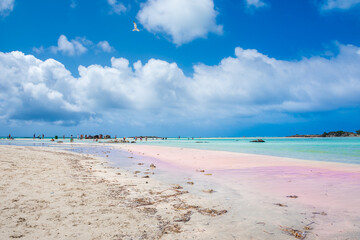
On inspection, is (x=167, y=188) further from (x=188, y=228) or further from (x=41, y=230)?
(x=41, y=230)

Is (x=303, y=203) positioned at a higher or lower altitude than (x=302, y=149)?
higher

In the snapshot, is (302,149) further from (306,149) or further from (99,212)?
(99,212)

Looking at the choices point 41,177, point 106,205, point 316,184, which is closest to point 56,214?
point 106,205

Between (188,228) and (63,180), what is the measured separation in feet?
20.8

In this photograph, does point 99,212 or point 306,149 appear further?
point 306,149

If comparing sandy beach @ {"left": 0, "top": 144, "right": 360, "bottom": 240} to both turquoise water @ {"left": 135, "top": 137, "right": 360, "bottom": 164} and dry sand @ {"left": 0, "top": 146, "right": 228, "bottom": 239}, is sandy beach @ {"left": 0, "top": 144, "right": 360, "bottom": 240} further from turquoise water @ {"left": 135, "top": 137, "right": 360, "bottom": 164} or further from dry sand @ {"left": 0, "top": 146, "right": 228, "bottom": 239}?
turquoise water @ {"left": 135, "top": 137, "right": 360, "bottom": 164}

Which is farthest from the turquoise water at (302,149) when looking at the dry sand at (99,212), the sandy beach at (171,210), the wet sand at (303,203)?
the dry sand at (99,212)

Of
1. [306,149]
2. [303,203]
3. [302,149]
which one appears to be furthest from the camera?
[302,149]

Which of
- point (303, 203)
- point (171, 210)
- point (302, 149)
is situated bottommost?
point (302, 149)

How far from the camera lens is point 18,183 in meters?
7.35

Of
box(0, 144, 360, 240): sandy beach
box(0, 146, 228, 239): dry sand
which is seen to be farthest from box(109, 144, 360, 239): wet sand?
box(0, 146, 228, 239): dry sand

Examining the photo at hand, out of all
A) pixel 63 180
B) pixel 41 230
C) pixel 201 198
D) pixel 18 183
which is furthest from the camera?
pixel 63 180

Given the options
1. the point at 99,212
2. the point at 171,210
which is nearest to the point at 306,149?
the point at 171,210

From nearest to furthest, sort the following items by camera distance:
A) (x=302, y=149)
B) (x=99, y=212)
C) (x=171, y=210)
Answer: (x=99, y=212) → (x=171, y=210) → (x=302, y=149)
